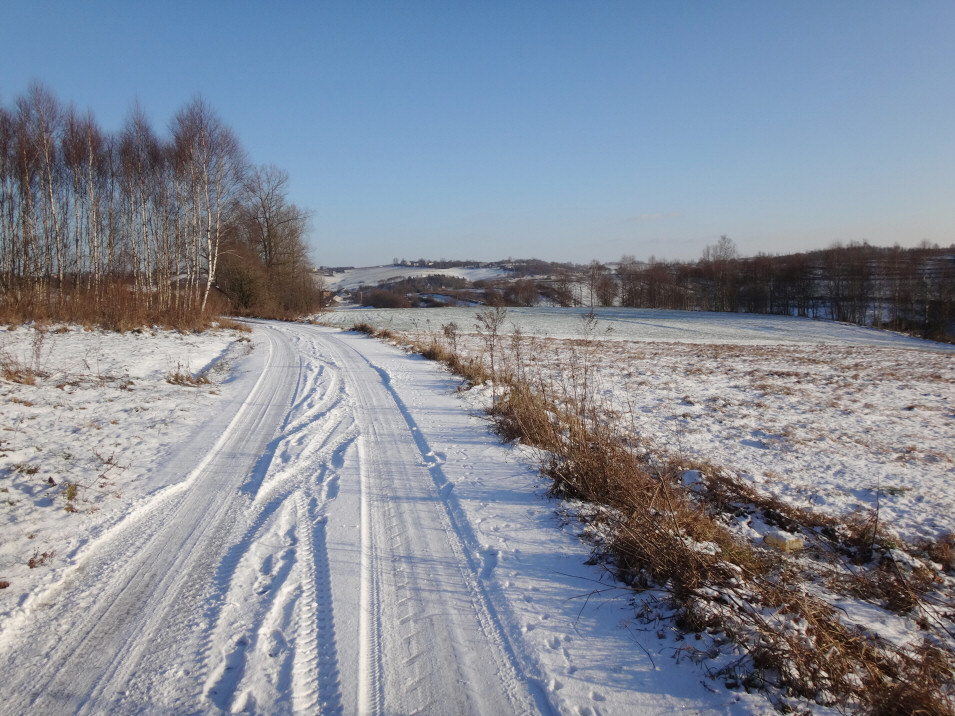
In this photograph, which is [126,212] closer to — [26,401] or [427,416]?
[26,401]

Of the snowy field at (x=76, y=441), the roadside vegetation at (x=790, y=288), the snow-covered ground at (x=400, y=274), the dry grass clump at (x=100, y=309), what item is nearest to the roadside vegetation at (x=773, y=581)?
the snowy field at (x=76, y=441)

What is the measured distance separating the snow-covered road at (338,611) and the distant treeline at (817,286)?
165 feet

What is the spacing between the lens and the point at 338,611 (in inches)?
118

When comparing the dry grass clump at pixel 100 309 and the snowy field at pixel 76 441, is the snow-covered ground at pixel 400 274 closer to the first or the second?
the dry grass clump at pixel 100 309

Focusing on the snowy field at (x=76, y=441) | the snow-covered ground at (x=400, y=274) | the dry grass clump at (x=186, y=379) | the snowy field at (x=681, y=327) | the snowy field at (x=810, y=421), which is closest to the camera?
the snowy field at (x=76, y=441)

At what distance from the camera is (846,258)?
6172 cm

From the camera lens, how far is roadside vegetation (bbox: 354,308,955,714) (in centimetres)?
239

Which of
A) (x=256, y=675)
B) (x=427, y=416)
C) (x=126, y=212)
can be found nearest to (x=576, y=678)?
(x=256, y=675)

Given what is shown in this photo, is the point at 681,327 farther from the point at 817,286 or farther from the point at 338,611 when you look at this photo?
the point at 338,611

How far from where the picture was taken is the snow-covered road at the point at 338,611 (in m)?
2.41

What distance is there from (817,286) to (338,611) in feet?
249

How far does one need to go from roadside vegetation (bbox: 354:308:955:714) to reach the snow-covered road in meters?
0.25

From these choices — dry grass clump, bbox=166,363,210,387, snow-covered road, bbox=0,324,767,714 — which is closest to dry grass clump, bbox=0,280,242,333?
dry grass clump, bbox=166,363,210,387

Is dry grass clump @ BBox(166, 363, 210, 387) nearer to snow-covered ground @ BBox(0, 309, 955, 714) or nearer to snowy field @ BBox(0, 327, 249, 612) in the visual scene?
snowy field @ BBox(0, 327, 249, 612)
